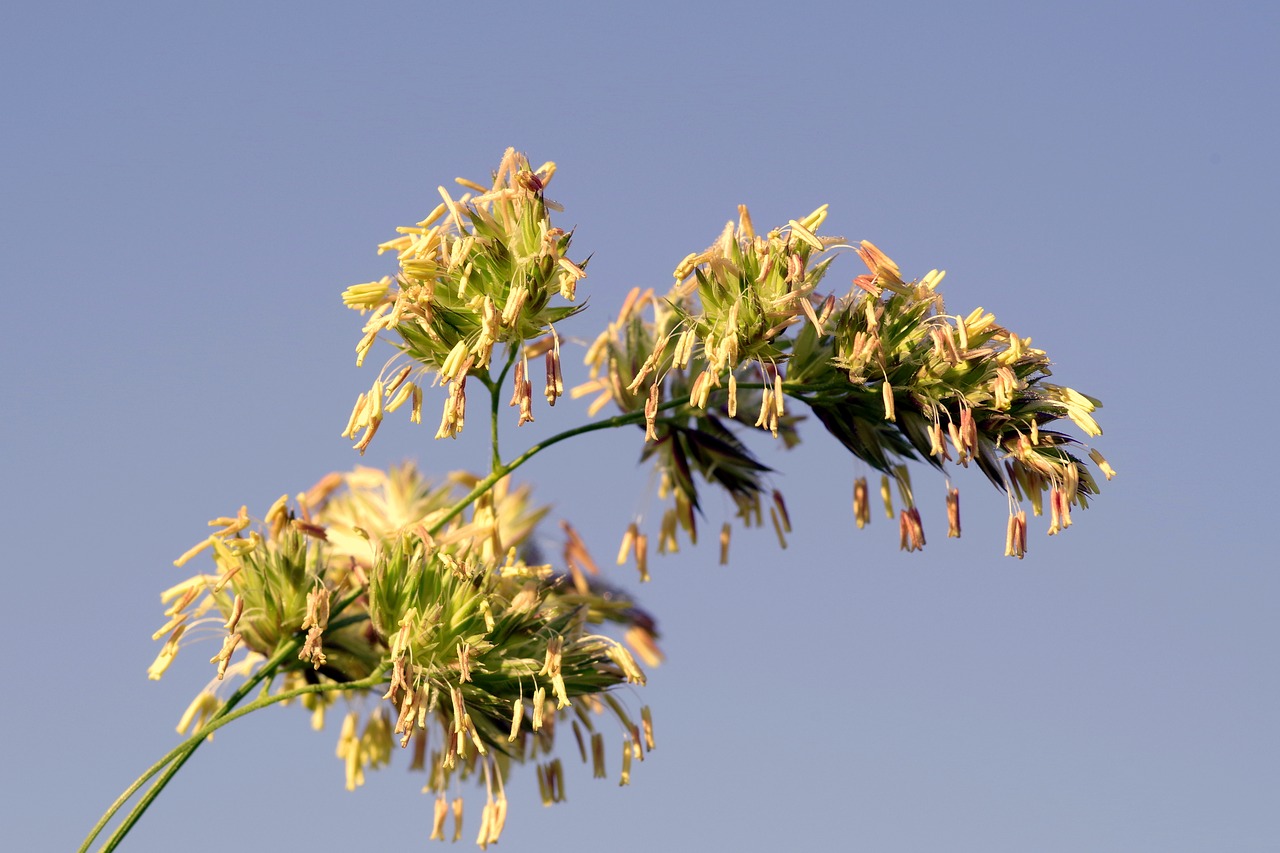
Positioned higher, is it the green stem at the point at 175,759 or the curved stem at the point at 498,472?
the curved stem at the point at 498,472

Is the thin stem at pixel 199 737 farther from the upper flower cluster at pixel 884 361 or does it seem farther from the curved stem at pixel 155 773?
the upper flower cluster at pixel 884 361

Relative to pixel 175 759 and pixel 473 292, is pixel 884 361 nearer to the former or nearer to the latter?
pixel 473 292

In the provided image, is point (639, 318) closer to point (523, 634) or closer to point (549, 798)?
point (523, 634)

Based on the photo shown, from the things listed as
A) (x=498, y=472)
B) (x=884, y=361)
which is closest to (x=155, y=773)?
(x=498, y=472)

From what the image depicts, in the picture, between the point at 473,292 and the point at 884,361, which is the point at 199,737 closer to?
the point at 473,292

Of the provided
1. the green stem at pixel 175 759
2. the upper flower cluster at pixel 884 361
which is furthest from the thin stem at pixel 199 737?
the upper flower cluster at pixel 884 361

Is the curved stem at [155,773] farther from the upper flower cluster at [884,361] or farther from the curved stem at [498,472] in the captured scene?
the upper flower cluster at [884,361]

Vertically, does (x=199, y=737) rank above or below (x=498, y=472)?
below

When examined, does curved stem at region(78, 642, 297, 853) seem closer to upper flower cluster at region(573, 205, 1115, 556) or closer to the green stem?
the green stem

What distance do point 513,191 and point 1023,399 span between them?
111 inches

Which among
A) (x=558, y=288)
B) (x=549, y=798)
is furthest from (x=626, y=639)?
(x=558, y=288)

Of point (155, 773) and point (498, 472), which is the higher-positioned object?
point (498, 472)

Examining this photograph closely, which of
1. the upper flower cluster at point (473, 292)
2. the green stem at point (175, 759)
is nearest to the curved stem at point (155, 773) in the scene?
the green stem at point (175, 759)

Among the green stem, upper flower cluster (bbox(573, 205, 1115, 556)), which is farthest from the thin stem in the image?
upper flower cluster (bbox(573, 205, 1115, 556))
